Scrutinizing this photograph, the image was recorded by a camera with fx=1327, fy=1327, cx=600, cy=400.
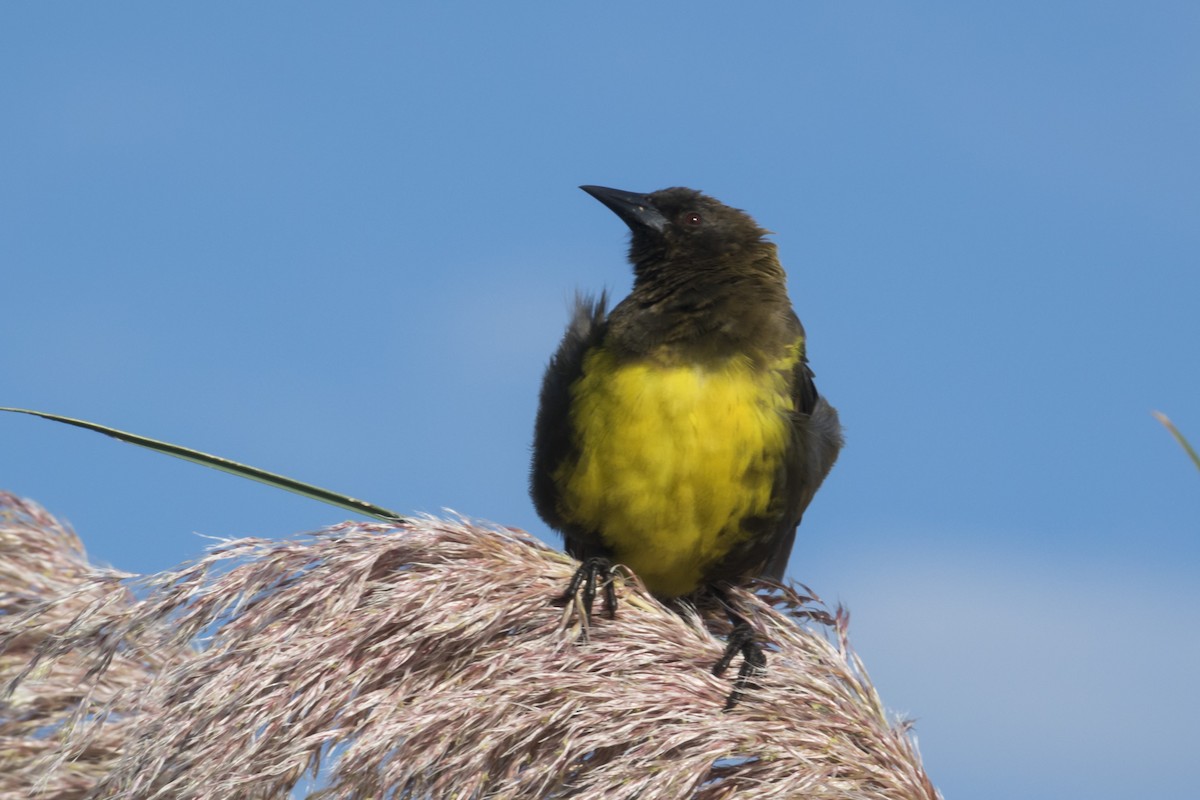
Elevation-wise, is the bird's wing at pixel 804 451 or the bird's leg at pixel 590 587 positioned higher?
the bird's wing at pixel 804 451

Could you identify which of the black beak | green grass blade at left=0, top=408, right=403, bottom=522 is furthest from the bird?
green grass blade at left=0, top=408, right=403, bottom=522

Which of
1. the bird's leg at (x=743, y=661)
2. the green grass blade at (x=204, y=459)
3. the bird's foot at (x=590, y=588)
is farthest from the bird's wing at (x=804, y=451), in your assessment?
the green grass blade at (x=204, y=459)

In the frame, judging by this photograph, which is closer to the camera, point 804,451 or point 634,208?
point 804,451

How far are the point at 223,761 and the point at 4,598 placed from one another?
876 millimetres

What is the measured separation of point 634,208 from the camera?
12.8 feet

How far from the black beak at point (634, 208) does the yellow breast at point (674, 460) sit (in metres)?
0.67

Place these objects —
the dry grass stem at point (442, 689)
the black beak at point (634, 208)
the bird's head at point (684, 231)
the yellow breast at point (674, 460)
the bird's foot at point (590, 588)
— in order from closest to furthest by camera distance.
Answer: the dry grass stem at point (442, 689)
the bird's foot at point (590, 588)
the yellow breast at point (674, 460)
the bird's head at point (684, 231)
the black beak at point (634, 208)

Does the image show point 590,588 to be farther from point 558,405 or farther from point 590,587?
point 558,405

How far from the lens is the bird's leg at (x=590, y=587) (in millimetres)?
2490

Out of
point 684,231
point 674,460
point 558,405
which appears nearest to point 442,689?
point 674,460

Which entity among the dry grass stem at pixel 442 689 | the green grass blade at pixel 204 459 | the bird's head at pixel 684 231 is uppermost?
the bird's head at pixel 684 231

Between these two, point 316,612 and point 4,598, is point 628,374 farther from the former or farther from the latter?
point 4,598

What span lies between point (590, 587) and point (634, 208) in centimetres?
168

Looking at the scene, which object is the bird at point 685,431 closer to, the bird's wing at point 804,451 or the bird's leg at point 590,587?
the bird's wing at point 804,451
